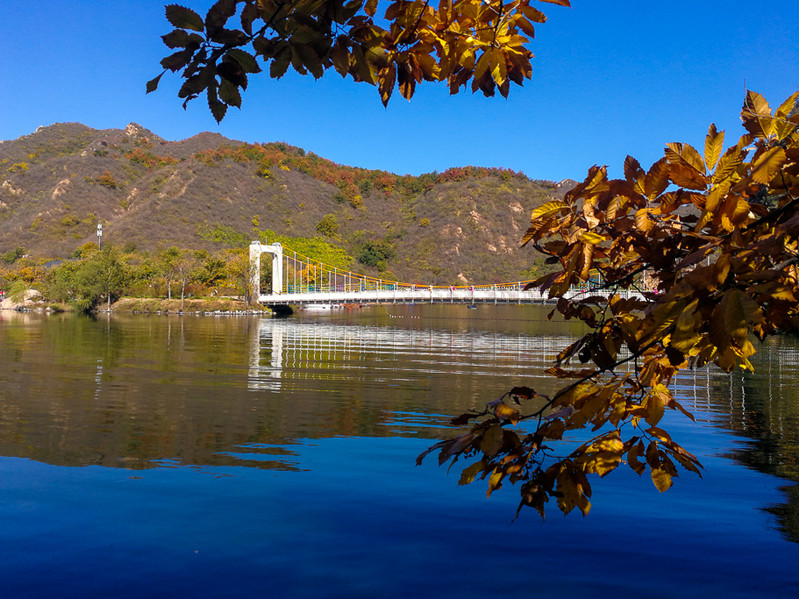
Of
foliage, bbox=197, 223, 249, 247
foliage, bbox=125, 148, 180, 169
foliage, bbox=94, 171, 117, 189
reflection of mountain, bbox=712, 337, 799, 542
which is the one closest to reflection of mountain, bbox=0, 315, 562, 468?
reflection of mountain, bbox=712, 337, 799, 542

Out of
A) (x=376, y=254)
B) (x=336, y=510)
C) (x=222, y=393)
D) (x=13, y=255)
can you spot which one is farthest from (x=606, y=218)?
(x=13, y=255)

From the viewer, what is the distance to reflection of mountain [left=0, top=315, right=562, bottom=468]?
7.81 meters

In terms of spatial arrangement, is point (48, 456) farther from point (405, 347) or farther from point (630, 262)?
point (405, 347)

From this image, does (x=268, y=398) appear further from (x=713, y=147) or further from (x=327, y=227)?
(x=327, y=227)

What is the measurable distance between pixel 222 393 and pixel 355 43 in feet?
36.5

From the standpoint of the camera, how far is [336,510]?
530 centimetres

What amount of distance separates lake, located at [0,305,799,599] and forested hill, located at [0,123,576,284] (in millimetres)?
70786

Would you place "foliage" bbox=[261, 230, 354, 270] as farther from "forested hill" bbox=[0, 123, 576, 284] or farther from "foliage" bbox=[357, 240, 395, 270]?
"foliage" bbox=[357, 240, 395, 270]

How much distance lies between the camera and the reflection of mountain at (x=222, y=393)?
7.81m

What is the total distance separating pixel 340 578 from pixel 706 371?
1651 centimetres

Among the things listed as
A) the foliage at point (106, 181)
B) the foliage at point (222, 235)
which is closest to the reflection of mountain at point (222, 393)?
the foliage at point (222, 235)

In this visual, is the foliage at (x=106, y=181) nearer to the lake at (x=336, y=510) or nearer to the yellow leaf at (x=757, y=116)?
the lake at (x=336, y=510)

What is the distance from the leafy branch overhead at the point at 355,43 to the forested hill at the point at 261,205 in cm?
7825

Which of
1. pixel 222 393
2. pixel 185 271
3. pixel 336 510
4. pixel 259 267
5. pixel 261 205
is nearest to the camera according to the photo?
pixel 336 510
